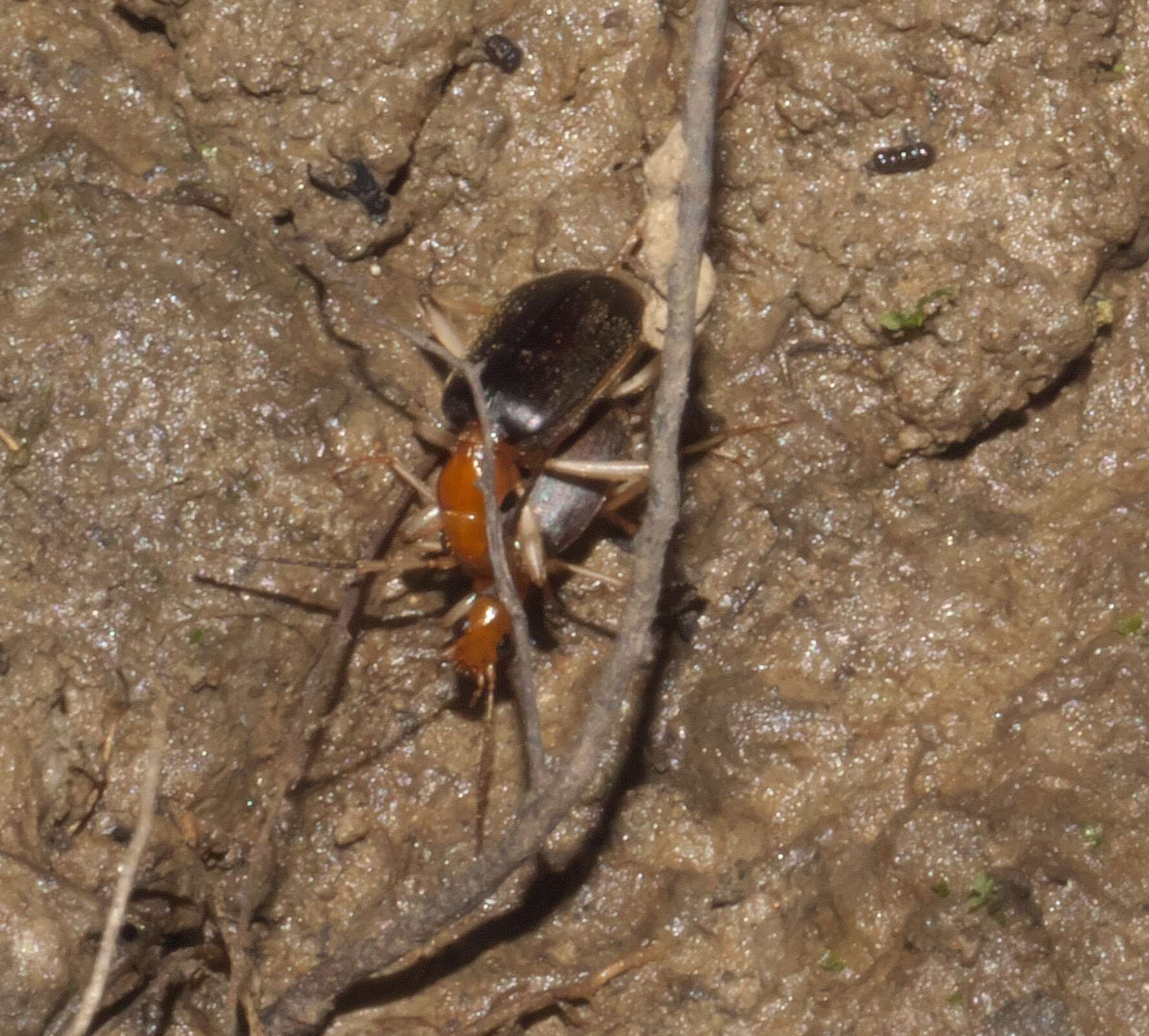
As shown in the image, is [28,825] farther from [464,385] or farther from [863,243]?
[863,243]

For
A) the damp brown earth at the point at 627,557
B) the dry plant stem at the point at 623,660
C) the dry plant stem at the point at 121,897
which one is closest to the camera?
the dry plant stem at the point at 623,660

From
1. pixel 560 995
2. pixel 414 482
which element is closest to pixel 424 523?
pixel 414 482

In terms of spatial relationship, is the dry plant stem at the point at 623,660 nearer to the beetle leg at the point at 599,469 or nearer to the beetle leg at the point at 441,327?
the beetle leg at the point at 599,469

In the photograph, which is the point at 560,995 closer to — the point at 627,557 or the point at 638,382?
the point at 627,557

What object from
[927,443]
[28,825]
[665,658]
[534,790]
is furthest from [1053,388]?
[28,825]

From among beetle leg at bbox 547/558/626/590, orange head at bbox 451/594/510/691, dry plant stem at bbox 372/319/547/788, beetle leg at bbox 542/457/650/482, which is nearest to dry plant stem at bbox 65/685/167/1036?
dry plant stem at bbox 372/319/547/788

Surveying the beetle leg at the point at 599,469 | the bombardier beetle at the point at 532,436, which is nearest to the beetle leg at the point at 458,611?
the bombardier beetle at the point at 532,436
